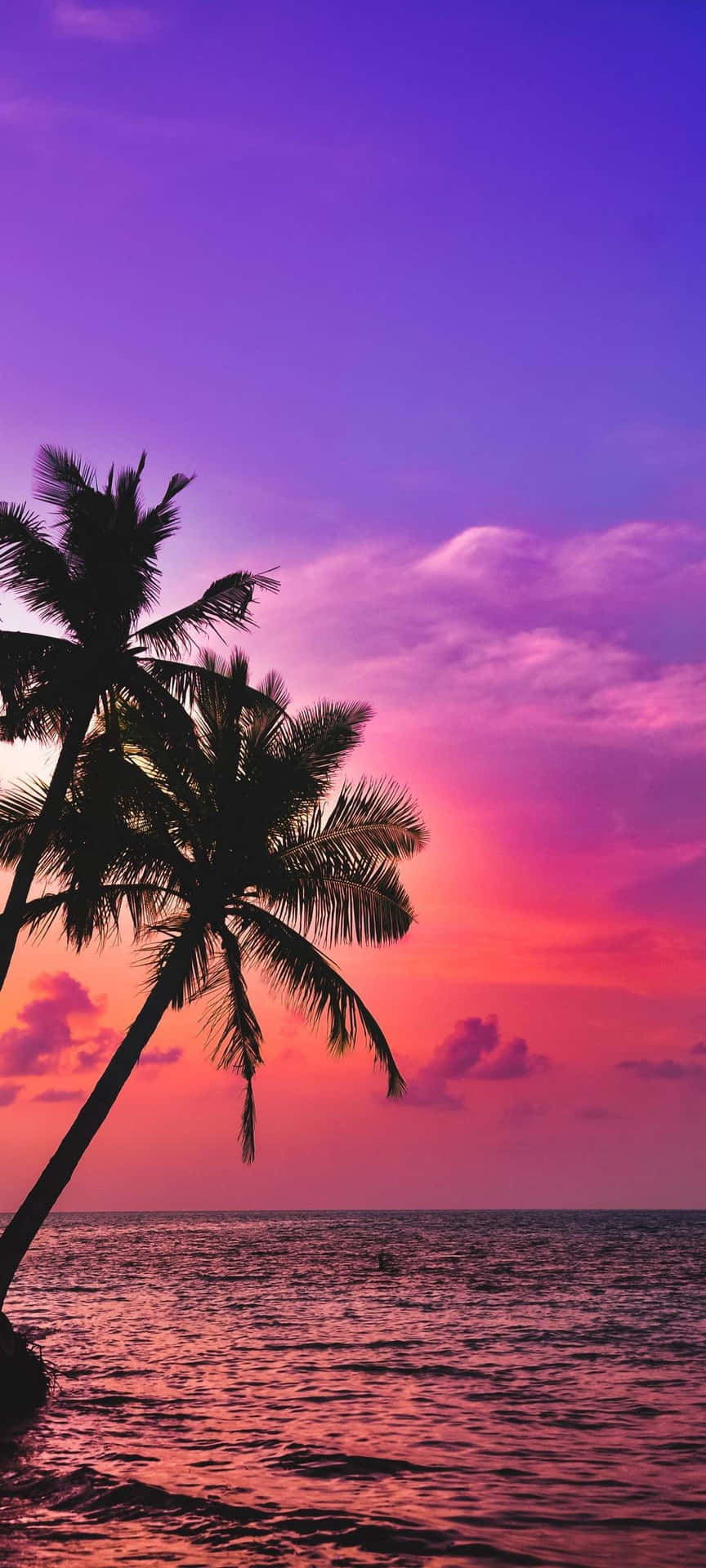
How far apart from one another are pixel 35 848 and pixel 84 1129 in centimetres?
424

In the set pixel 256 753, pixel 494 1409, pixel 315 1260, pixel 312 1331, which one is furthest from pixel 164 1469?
pixel 315 1260

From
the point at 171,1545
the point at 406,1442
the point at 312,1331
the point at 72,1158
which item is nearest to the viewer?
the point at 171,1545

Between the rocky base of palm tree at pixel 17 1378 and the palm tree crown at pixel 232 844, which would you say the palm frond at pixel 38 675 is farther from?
the rocky base of palm tree at pixel 17 1378

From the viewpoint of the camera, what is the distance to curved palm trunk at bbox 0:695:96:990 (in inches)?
685

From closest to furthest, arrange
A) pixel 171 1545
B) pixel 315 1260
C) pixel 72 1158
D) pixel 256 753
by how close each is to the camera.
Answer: pixel 171 1545, pixel 72 1158, pixel 256 753, pixel 315 1260

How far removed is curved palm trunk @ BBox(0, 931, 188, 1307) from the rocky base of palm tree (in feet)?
1.88

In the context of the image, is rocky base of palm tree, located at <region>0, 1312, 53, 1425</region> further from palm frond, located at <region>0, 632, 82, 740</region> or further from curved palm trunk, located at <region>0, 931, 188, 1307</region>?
palm frond, located at <region>0, 632, 82, 740</region>

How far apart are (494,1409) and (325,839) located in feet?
31.2

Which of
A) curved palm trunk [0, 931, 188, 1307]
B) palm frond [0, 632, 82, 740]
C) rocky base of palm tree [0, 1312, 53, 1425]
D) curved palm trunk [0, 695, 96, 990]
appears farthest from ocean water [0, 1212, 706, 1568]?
palm frond [0, 632, 82, 740]

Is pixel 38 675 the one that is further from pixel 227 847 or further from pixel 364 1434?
pixel 364 1434

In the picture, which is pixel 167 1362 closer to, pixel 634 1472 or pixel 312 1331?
pixel 312 1331

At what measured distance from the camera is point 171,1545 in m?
10.4

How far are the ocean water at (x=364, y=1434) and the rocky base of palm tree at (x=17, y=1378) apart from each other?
34 cm

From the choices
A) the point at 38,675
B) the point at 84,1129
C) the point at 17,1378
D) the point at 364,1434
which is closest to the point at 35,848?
the point at 38,675
